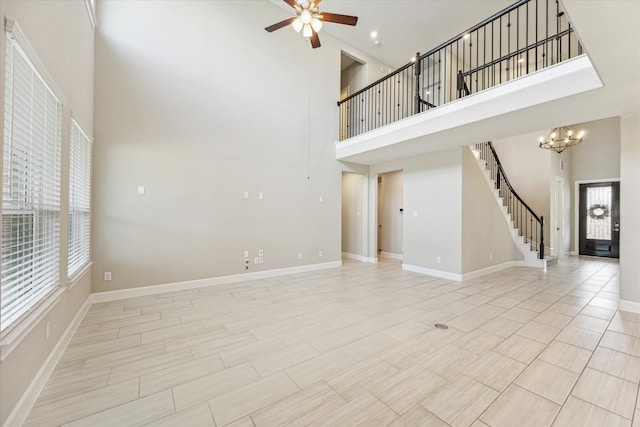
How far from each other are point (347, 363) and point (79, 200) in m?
3.57

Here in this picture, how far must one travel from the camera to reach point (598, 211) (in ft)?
26.7

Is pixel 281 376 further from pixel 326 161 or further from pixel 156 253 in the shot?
pixel 326 161

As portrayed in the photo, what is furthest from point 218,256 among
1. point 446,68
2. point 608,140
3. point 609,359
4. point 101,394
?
point 608,140

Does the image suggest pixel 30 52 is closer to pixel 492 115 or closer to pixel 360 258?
pixel 492 115

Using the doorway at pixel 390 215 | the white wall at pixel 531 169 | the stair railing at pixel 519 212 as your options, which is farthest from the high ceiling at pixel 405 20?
the white wall at pixel 531 169

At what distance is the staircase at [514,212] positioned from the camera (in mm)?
6129

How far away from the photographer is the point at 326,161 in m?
6.24

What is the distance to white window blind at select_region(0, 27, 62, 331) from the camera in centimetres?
155

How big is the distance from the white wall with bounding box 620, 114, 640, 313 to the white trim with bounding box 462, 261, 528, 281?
6.65ft

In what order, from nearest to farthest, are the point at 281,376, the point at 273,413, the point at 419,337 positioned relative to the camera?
the point at 273,413
the point at 281,376
the point at 419,337

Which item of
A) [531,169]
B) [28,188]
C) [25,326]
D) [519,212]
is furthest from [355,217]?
[25,326]

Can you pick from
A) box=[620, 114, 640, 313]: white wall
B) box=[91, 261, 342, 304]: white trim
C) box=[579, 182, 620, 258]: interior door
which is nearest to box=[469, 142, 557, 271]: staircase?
box=[620, 114, 640, 313]: white wall

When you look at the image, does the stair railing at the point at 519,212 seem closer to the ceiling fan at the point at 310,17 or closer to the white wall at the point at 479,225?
the white wall at the point at 479,225

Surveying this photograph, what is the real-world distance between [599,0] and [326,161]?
4.86 metres
